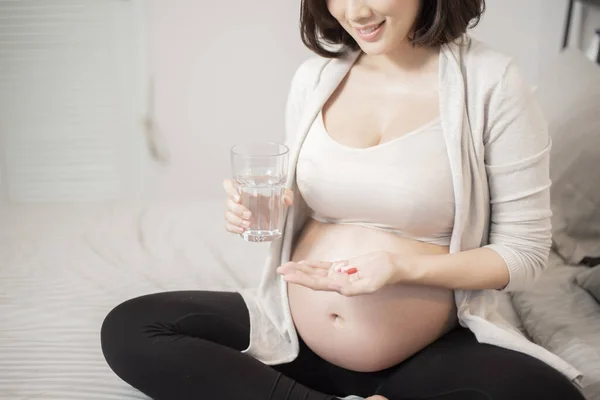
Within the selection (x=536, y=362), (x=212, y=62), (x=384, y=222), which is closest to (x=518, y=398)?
(x=536, y=362)

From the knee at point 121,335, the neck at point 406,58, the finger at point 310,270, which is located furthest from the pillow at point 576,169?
the knee at point 121,335

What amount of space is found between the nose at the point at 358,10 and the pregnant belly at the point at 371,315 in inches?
14.1

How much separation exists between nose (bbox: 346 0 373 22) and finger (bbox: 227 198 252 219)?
1.19ft

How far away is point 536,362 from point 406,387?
0.21 m

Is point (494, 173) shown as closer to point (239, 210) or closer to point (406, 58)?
point (406, 58)

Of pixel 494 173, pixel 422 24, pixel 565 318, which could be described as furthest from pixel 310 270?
pixel 565 318

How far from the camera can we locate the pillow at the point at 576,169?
156 centimetres

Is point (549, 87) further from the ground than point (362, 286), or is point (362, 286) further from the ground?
point (549, 87)

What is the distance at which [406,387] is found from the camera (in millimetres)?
1127

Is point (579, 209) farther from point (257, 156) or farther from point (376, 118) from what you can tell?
point (257, 156)

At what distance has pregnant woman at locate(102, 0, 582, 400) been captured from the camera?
110cm

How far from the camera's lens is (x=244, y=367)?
3.67ft

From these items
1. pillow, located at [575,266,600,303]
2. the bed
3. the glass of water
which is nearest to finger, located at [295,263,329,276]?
the glass of water

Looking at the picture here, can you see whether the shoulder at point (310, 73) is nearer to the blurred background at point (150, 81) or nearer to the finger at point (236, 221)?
the finger at point (236, 221)
